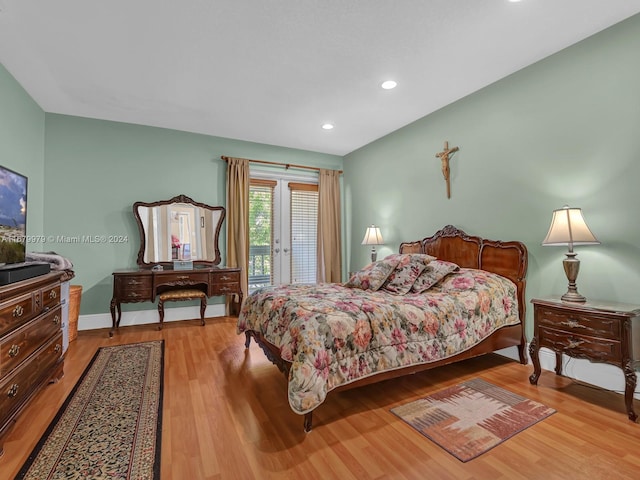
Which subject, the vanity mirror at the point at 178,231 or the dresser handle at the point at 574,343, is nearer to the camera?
the dresser handle at the point at 574,343

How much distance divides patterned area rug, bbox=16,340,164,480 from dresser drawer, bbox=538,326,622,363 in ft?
8.59

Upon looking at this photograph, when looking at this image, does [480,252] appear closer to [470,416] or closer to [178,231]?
[470,416]

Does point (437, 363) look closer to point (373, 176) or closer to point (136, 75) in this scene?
point (373, 176)

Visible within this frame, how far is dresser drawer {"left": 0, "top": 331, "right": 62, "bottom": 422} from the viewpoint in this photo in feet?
5.46

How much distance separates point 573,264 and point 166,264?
4438 mm

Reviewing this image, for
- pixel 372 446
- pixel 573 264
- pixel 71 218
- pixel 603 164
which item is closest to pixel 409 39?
pixel 603 164

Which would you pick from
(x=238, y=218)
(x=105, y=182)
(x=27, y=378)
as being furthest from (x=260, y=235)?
(x=27, y=378)

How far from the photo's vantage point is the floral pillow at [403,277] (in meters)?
3.00

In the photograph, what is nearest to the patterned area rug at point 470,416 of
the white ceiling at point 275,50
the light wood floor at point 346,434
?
the light wood floor at point 346,434

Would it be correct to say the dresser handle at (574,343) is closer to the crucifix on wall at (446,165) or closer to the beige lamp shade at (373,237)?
the crucifix on wall at (446,165)

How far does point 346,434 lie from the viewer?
185 cm

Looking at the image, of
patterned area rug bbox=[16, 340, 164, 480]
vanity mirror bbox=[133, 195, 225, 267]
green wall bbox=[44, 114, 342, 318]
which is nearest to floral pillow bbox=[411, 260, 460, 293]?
patterned area rug bbox=[16, 340, 164, 480]

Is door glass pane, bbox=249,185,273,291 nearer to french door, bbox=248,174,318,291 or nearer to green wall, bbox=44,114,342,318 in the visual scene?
french door, bbox=248,174,318,291

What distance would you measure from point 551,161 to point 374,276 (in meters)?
1.83
